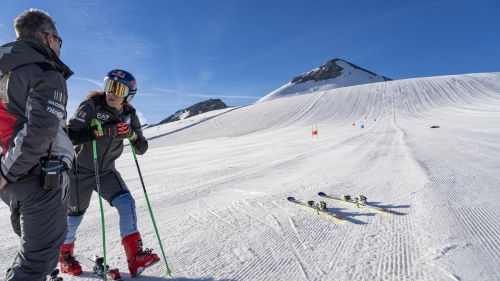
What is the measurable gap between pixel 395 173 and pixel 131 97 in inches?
226

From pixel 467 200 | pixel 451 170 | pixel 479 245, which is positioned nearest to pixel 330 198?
pixel 467 200


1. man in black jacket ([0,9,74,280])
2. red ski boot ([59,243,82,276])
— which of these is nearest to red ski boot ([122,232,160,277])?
red ski boot ([59,243,82,276])

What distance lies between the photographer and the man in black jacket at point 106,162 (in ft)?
9.91

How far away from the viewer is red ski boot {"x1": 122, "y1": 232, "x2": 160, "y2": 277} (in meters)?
2.97

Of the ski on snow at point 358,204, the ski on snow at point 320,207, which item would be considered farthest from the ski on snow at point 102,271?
the ski on snow at point 358,204

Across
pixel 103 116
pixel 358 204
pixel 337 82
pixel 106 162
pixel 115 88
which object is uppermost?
pixel 337 82

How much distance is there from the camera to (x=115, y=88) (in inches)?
126

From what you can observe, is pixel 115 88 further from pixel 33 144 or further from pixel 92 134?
pixel 33 144

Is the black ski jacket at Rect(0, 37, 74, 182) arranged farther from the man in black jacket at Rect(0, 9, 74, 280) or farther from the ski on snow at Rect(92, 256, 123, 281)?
the ski on snow at Rect(92, 256, 123, 281)

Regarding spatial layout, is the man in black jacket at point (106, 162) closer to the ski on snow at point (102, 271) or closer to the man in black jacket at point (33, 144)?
the ski on snow at point (102, 271)

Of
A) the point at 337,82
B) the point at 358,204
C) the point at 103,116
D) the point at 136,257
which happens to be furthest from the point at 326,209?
the point at 337,82

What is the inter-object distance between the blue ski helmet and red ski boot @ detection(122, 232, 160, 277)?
1365 millimetres

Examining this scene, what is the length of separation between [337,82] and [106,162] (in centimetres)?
16896

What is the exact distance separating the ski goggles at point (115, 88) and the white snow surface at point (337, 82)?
416ft
